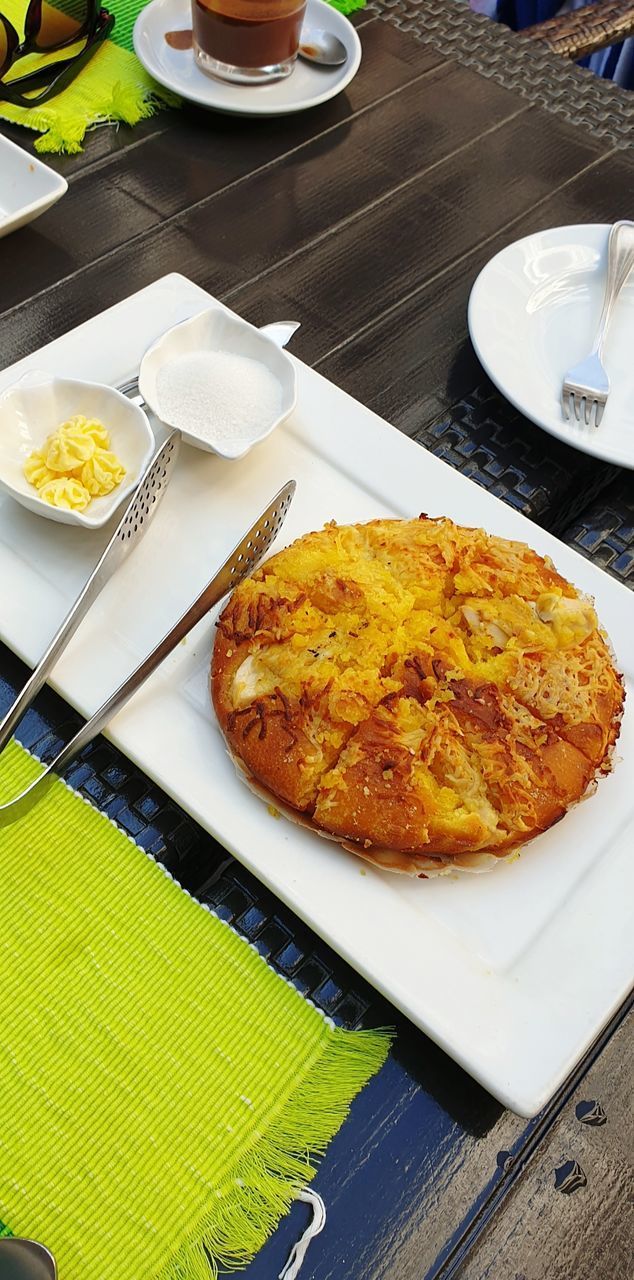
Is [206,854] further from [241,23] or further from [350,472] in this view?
[241,23]

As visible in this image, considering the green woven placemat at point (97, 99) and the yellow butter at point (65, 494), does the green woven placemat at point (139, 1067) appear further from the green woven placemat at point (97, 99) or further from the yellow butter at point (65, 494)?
the green woven placemat at point (97, 99)

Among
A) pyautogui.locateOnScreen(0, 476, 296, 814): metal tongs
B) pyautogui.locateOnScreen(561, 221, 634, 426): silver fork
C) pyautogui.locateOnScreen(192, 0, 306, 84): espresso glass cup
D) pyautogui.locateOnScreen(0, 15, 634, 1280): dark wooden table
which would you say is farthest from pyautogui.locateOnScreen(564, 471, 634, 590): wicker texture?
pyautogui.locateOnScreen(192, 0, 306, 84): espresso glass cup

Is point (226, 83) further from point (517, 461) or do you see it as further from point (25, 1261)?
point (25, 1261)

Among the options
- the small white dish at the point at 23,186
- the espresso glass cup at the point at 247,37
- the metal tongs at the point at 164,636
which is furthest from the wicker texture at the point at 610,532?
the espresso glass cup at the point at 247,37

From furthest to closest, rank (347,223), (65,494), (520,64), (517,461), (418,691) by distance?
(520,64) → (347,223) → (517,461) → (65,494) → (418,691)

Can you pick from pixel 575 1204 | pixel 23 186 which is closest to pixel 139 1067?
pixel 575 1204

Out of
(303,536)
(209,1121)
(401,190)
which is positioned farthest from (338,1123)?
(401,190)

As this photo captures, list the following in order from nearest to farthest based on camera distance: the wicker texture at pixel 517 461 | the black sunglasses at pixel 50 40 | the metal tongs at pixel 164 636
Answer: the metal tongs at pixel 164 636 < the wicker texture at pixel 517 461 < the black sunglasses at pixel 50 40
